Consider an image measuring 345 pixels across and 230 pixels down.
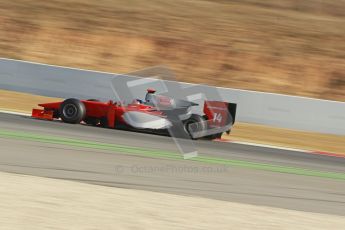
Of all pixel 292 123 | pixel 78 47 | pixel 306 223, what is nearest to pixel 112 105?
pixel 292 123

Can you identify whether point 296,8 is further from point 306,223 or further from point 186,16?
point 306,223

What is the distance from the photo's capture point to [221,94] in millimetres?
14859

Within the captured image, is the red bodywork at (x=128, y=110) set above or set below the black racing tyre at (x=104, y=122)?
above

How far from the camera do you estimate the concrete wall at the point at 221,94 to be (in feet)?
46.4

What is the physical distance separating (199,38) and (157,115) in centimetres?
1152

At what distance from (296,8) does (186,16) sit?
449cm

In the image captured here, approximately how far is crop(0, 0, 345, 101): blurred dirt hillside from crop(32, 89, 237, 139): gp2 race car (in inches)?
335

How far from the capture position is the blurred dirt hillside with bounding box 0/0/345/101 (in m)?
21.0

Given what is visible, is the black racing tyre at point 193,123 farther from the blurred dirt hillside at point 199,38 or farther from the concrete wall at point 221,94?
the blurred dirt hillside at point 199,38

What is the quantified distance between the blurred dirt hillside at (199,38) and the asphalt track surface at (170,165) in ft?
30.5

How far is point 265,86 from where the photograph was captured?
20250mm

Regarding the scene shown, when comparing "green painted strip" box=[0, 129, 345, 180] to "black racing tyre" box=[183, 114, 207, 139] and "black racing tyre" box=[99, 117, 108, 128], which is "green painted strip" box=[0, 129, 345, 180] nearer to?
"black racing tyre" box=[183, 114, 207, 139]

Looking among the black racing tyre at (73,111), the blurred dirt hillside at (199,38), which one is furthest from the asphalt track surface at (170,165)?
the blurred dirt hillside at (199,38)

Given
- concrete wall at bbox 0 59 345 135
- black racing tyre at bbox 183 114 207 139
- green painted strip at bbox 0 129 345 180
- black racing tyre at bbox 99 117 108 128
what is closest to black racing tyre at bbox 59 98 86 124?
black racing tyre at bbox 99 117 108 128
